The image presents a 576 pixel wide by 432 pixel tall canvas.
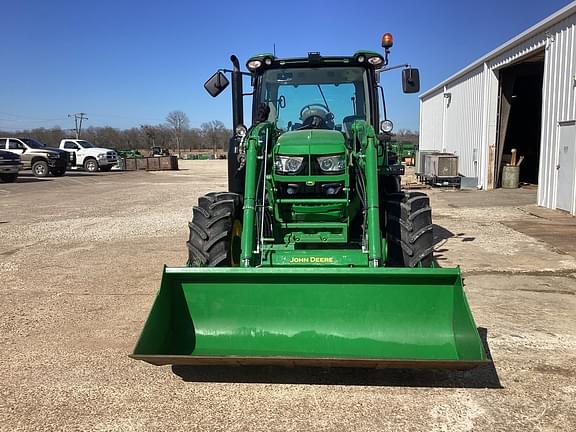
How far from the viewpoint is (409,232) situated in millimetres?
4945

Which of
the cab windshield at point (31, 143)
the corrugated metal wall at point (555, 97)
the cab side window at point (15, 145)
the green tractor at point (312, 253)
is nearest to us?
the green tractor at point (312, 253)

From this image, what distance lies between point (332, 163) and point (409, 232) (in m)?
0.98

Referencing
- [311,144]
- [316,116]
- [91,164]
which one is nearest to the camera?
[311,144]

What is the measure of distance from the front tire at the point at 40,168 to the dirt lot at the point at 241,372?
2016cm

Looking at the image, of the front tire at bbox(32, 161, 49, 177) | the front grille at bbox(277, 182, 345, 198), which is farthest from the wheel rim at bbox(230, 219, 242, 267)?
the front tire at bbox(32, 161, 49, 177)

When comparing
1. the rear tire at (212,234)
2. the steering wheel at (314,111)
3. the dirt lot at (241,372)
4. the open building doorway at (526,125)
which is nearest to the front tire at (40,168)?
the dirt lot at (241,372)

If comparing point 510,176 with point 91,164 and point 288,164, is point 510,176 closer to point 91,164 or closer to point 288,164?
point 288,164

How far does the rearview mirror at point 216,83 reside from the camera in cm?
576

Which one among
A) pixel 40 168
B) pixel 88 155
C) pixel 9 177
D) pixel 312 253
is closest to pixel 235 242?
pixel 312 253

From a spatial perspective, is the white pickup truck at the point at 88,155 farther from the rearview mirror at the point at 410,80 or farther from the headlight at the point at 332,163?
the headlight at the point at 332,163

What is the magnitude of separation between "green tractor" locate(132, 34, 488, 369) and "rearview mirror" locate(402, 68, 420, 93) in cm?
2

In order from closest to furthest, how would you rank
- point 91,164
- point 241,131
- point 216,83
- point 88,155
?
point 241,131 < point 216,83 < point 88,155 < point 91,164

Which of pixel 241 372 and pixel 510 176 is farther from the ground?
pixel 510 176

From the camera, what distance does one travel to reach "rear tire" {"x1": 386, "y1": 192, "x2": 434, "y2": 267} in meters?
4.89
